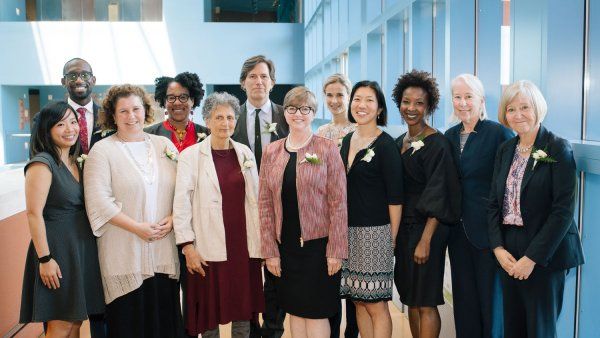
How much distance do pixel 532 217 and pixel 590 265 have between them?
471 millimetres

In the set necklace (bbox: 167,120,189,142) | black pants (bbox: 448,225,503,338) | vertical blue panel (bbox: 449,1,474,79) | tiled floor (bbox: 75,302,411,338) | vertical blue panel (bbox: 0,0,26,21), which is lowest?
tiled floor (bbox: 75,302,411,338)

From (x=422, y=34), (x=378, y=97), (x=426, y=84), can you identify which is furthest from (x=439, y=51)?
(x=378, y=97)

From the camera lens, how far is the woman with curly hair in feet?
12.7

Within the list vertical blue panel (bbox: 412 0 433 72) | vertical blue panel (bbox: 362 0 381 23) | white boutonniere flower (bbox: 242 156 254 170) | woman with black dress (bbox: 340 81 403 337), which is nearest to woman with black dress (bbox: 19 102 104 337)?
white boutonniere flower (bbox: 242 156 254 170)

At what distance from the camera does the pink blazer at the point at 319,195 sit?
3047 mm

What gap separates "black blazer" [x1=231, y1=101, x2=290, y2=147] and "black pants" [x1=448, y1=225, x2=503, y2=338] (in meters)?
1.47

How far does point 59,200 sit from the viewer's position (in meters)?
3.10

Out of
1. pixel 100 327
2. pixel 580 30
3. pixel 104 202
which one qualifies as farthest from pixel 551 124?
pixel 100 327

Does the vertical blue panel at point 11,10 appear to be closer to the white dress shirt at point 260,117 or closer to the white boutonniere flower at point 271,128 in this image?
the white dress shirt at point 260,117

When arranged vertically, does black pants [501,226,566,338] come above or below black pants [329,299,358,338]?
above

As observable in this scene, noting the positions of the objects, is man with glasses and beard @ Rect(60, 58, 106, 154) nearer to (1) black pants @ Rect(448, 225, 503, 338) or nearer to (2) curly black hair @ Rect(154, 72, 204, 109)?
(2) curly black hair @ Rect(154, 72, 204, 109)

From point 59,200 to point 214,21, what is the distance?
14.7 metres

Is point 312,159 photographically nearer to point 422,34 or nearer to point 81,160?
point 81,160

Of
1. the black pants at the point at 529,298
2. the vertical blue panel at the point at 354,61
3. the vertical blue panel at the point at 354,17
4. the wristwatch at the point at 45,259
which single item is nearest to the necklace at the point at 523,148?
the black pants at the point at 529,298
